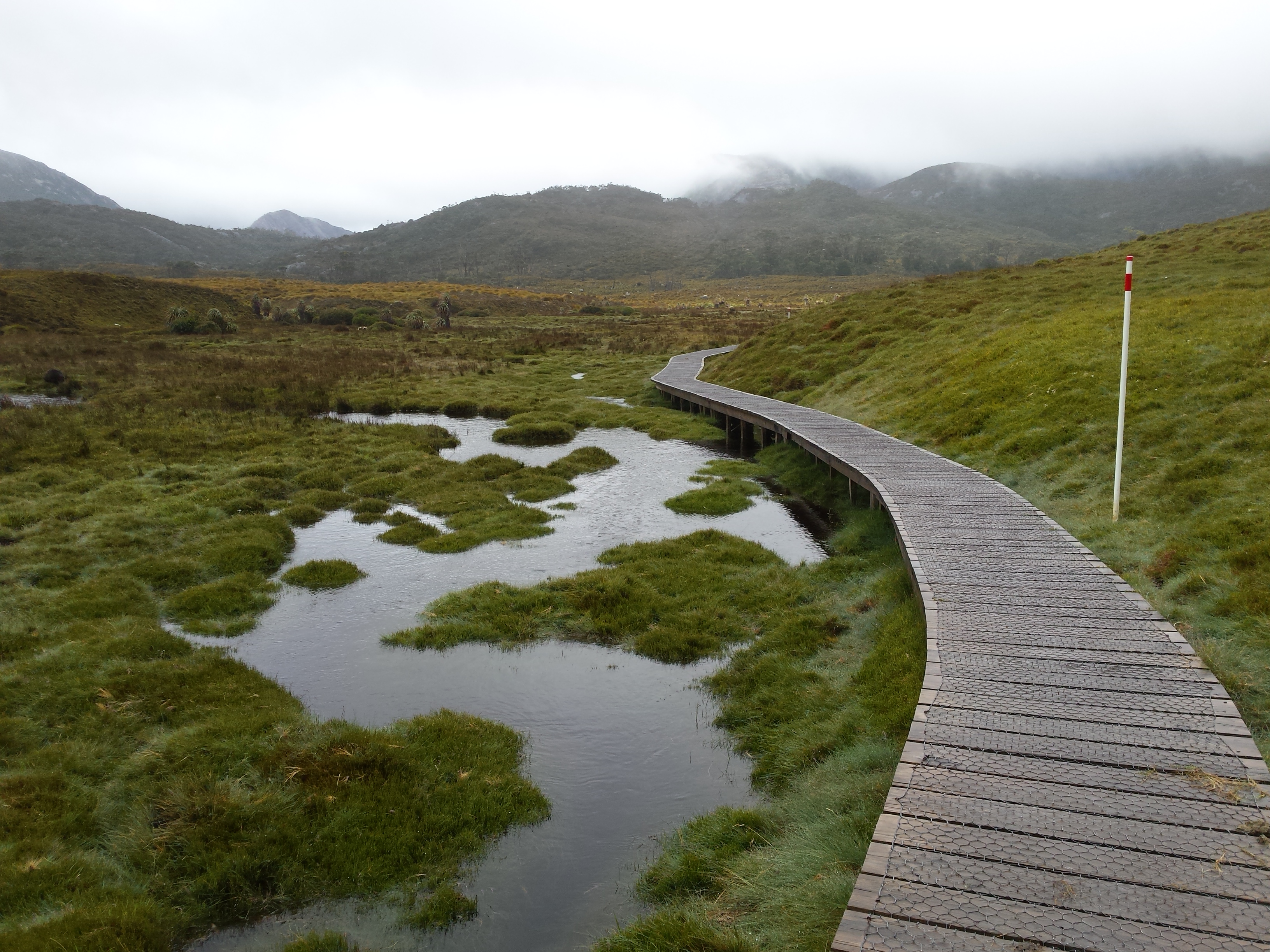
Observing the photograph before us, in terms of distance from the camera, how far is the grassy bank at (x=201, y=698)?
6301mm

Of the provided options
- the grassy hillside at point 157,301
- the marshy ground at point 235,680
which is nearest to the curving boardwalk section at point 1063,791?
the marshy ground at point 235,680

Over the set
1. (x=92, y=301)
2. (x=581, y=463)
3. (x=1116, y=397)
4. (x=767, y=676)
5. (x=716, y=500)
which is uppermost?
(x=92, y=301)

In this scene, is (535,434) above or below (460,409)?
below

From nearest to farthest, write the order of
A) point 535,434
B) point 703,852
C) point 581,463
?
point 703,852, point 581,463, point 535,434

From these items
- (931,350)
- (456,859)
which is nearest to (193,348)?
(931,350)

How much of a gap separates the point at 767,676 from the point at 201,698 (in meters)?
6.82

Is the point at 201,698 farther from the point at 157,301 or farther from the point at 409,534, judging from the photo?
the point at 157,301

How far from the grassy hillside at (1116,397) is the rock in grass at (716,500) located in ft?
15.0

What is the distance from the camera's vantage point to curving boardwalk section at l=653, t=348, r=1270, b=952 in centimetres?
414

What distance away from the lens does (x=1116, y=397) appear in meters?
16.2

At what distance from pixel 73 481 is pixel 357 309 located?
6541cm

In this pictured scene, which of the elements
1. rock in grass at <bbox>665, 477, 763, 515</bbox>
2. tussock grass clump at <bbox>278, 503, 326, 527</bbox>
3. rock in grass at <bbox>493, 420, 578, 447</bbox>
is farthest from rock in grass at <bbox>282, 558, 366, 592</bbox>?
rock in grass at <bbox>493, 420, 578, 447</bbox>

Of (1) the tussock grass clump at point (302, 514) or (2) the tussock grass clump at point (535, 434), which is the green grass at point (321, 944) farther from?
(2) the tussock grass clump at point (535, 434)

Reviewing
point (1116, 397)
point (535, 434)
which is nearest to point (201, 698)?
point (1116, 397)
